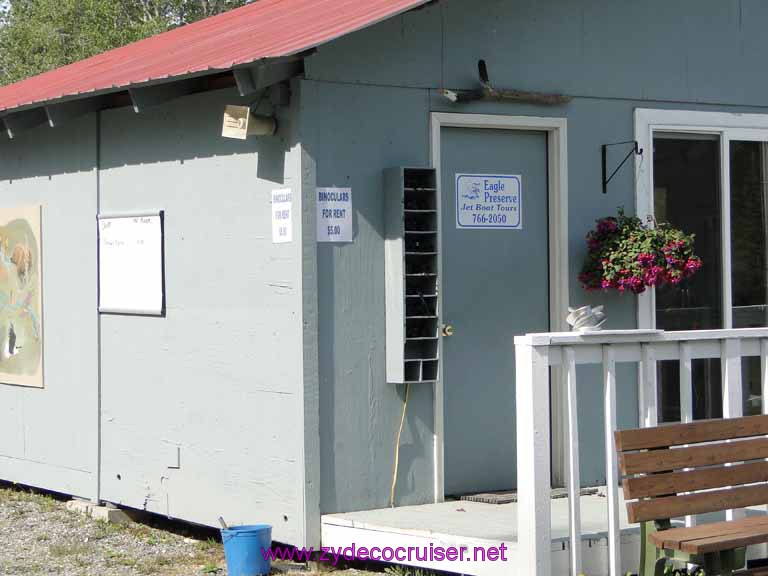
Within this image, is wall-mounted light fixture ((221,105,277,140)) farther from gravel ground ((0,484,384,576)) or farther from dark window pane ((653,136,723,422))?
dark window pane ((653,136,723,422))

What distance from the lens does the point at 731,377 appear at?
6.24m

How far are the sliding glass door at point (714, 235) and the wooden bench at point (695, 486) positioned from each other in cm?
240

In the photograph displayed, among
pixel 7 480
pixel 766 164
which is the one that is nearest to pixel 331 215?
pixel 766 164

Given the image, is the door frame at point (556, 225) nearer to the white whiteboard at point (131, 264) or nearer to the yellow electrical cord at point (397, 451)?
the yellow electrical cord at point (397, 451)

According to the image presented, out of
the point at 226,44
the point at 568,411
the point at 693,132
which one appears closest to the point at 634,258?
the point at 693,132

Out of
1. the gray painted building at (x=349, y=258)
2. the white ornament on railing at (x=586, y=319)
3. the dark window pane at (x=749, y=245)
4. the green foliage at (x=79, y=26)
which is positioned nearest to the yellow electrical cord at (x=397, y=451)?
the gray painted building at (x=349, y=258)

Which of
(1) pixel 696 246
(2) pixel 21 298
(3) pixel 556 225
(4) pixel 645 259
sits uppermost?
(3) pixel 556 225

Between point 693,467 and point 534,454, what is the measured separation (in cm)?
70

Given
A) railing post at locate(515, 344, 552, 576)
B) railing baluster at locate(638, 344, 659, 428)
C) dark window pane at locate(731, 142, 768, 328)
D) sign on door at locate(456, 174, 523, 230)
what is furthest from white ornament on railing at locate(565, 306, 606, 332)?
dark window pane at locate(731, 142, 768, 328)

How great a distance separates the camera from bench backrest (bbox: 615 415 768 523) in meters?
5.41

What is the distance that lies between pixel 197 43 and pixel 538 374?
477 centimetres

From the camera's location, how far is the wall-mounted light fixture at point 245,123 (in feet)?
23.0

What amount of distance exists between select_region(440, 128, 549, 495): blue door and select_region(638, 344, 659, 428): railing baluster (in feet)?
5.77

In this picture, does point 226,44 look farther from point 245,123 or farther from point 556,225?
point 556,225
